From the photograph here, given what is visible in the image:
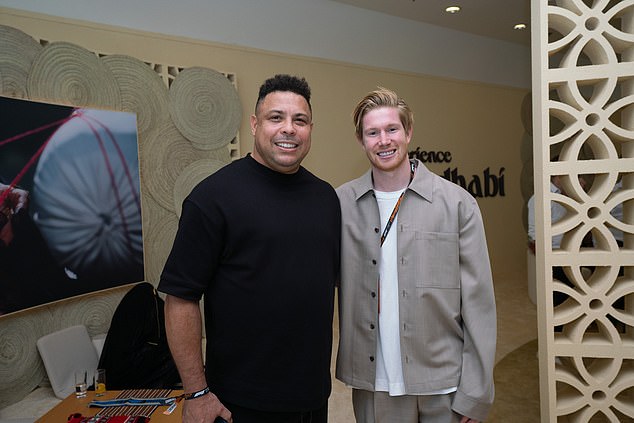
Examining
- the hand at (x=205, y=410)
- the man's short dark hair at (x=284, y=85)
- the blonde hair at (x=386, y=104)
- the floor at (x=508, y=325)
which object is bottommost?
the floor at (x=508, y=325)

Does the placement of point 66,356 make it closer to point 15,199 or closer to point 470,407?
point 15,199

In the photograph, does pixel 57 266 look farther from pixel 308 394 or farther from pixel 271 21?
pixel 271 21

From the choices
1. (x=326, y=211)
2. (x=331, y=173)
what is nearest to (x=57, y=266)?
(x=326, y=211)

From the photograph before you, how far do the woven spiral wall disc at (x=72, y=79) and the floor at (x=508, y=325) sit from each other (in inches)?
112

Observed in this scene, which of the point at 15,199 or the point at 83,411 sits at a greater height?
Answer: the point at 15,199

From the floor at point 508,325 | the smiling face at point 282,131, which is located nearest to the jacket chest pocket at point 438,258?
the smiling face at point 282,131

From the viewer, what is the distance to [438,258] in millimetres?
1743

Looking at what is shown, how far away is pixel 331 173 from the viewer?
583 cm

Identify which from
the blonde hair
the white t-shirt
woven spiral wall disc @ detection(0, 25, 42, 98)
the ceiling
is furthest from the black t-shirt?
the ceiling

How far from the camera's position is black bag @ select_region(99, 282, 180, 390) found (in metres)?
3.26

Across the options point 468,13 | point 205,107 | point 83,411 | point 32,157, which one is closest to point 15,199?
point 32,157

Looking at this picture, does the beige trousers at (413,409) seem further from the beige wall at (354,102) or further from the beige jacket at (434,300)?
the beige wall at (354,102)

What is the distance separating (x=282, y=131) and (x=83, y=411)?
1723mm

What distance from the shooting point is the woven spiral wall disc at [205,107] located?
434 centimetres
